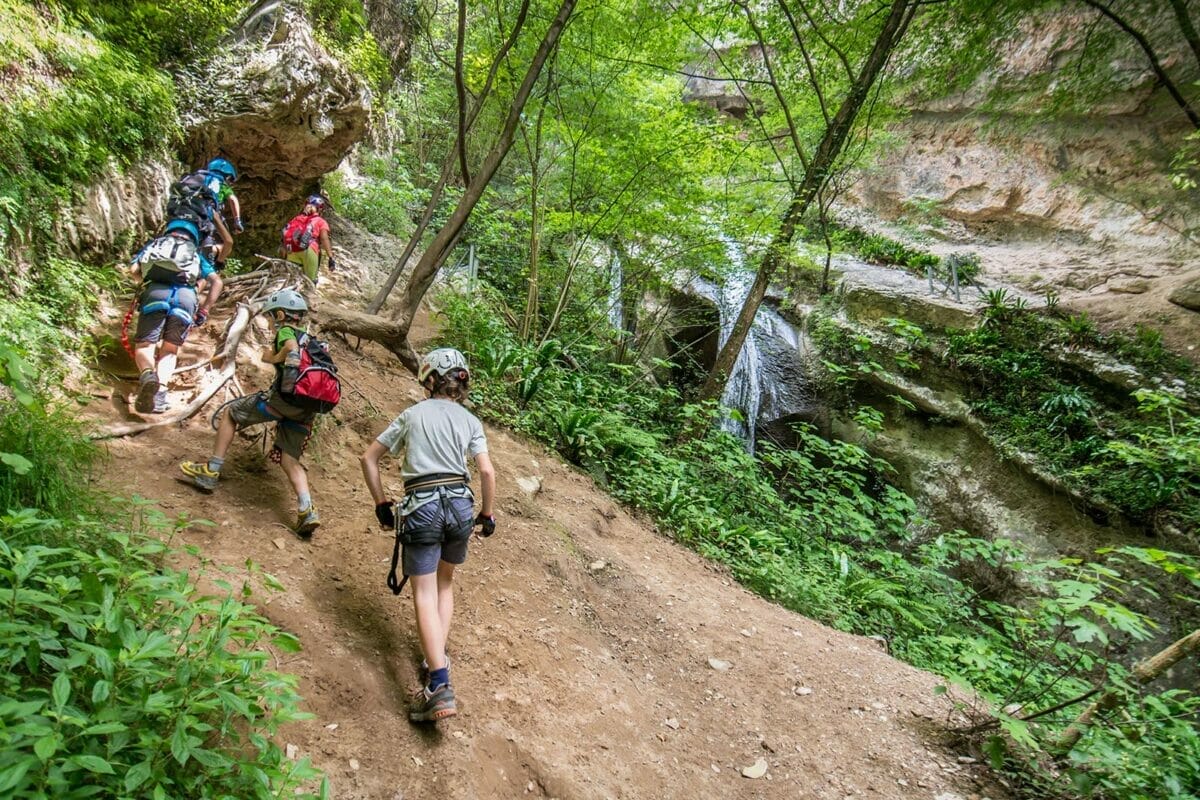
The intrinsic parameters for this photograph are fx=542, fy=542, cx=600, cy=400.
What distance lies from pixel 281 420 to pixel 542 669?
2320mm

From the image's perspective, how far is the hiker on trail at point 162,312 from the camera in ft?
12.3

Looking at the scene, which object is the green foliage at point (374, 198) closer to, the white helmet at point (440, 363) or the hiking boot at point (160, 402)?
the hiking boot at point (160, 402)

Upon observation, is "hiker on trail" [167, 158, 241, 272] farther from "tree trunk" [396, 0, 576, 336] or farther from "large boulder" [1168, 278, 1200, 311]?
"large boulder" [1168, 278, 1200, 311]

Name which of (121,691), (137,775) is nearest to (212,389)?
(121,691)

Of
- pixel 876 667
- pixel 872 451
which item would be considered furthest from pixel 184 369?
pixel 872 451

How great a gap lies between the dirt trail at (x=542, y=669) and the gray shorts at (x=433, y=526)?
0.61 m

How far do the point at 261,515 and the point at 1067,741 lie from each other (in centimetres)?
504

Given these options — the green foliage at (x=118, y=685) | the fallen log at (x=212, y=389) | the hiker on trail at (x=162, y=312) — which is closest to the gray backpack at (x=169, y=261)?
the hiker on trail at (x=162, y=312)

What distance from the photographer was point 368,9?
8930 millimetres

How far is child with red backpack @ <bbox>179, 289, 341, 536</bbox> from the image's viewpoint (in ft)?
11.0

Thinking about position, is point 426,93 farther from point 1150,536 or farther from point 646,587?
point 1150,536

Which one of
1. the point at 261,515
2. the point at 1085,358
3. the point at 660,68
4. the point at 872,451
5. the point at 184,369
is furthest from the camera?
the point at 872,451

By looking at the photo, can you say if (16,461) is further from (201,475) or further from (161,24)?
(161,24)

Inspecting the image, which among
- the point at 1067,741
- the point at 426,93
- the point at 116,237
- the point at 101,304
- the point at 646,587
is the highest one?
the point at 426,93
